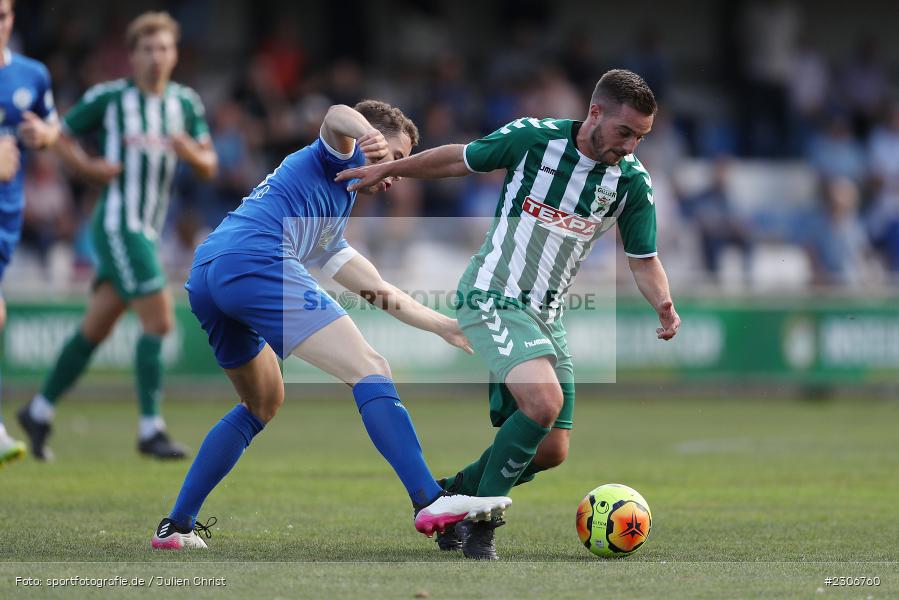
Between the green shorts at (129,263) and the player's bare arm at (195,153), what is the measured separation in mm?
636

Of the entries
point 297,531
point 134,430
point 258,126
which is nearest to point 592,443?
point 134,430

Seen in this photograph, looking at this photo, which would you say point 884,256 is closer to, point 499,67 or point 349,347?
point 499,67

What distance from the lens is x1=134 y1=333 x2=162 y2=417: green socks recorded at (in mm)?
9648

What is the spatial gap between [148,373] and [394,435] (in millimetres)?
4494

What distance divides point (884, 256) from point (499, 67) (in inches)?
238

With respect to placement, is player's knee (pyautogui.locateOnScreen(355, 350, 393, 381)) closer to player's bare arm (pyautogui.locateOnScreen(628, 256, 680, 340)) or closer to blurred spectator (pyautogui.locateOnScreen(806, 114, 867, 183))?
player's bare arm (pyautogui.locateOnScreen(628, 256, 680, 340))

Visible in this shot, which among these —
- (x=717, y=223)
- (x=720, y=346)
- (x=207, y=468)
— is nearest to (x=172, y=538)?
(x=207, y=468)

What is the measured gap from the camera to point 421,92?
19094mm

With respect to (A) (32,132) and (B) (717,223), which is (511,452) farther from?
(B) (717,223)

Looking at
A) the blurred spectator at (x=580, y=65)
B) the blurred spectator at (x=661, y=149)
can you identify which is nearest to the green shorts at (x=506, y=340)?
the blurred spectator at (x=661, y=149)

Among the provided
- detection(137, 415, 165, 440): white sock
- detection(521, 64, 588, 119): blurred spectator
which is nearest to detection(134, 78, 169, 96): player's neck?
detection(137, 415, 165, 440): white sock

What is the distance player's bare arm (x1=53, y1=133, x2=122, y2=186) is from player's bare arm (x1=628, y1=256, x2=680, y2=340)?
4.63 meters

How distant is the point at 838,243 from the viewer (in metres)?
17.4

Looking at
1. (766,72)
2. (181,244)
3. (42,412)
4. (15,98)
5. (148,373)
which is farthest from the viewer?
(766,72)
